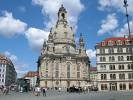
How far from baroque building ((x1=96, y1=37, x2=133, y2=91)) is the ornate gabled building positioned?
36.5 metres

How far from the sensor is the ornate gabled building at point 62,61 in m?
130

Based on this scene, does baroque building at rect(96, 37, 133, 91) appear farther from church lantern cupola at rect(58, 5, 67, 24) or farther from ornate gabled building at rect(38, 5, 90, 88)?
church lantern cupola at rect(58, 5, 67, 24)

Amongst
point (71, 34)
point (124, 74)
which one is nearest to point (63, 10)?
point (71, 34)

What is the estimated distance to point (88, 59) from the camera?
14188 centimetres

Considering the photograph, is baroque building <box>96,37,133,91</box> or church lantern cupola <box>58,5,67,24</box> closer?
baroque building <box>96,37,133,91</box>

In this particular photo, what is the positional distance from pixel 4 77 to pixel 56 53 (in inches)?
1924

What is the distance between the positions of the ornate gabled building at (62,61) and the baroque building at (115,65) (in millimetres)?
36501

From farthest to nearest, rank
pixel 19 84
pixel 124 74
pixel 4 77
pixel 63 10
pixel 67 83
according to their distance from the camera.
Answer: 1. pixel 4 77
2. pixel 63 10
3. pixel 67 83
4. pixel 124 74
5. pixel 19 84

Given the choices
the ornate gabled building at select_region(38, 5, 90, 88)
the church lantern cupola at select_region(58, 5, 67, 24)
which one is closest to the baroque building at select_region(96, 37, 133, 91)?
the ornate gabled building at select_region(38, 5, 90, 88)

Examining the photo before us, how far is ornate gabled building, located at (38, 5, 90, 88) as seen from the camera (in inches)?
5138

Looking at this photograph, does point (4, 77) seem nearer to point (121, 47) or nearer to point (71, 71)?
point (71, 71)

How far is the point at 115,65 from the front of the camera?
96.0 metres

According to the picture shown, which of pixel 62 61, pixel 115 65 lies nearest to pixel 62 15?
pixel 62 61

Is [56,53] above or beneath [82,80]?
above
